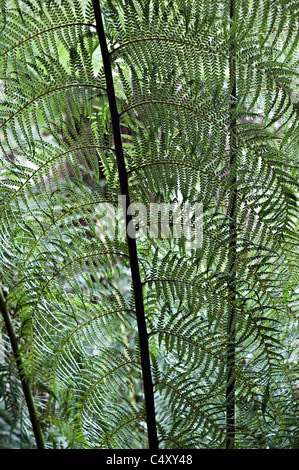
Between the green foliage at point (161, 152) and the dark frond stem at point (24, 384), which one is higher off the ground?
the green foliage at point (161, 152)

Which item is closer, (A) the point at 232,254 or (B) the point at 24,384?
(A) the point at 232,254

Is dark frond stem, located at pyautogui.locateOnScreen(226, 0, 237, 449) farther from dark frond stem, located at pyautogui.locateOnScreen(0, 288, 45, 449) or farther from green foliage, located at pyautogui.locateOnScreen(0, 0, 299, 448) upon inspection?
dark frond stem, located at pyautogui.locateOnScreen(0, 288, 45, 449)

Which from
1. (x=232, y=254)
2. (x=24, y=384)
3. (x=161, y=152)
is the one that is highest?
(x=161, y=152)

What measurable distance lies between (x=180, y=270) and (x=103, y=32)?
0.41 metres

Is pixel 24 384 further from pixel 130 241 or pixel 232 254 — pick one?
pixel 232 254

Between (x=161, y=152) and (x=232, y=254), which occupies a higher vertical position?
(x=161, y=152)

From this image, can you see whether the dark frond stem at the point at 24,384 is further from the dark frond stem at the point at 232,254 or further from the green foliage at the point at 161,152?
the dark frond stem at the point at 232,254

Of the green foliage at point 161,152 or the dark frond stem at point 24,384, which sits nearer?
the green foliage at point 161,152

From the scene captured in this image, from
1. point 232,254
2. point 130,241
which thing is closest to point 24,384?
point 130,241

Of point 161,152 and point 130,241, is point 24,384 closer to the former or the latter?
point 130,241

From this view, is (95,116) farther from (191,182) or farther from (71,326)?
(71,326)

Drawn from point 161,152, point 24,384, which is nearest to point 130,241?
point 161,152

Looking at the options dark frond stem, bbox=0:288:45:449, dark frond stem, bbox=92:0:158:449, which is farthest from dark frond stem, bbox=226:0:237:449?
dark frond stem, bbox=0:288:45:449

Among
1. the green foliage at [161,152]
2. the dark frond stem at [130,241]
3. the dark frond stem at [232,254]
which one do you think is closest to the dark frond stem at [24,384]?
the green foliage at [161,152]
